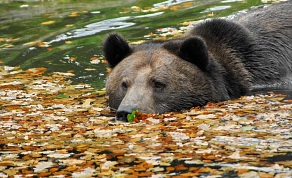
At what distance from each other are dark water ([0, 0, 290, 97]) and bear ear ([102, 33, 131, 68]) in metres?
1.85

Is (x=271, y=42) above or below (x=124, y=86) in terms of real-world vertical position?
above

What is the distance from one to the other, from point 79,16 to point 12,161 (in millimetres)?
12002

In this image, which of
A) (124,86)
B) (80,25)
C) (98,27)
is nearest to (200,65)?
(124,86)

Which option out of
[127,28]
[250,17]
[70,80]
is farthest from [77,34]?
[250,17]

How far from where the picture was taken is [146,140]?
8.73 meters

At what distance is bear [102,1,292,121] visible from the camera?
34.4ft

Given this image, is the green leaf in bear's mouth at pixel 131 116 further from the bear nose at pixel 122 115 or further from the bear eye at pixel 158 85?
the bear eye at pixel 158 85

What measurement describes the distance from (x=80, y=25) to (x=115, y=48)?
739cm

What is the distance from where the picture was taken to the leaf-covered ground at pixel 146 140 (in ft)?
24.6

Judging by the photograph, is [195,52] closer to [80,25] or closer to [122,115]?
[122,115]

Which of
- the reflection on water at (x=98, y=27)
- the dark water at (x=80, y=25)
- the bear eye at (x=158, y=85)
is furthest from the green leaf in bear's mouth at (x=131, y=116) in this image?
the reflection on water at (x=98, y=27)

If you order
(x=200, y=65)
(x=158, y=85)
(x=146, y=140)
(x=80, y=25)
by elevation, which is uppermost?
(x=80, y=25)

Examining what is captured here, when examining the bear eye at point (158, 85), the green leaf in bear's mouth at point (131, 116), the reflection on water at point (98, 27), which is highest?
the reflection on water at point (98, 27)

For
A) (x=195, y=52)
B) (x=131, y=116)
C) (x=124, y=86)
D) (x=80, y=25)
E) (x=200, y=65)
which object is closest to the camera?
Answer: (x=131, y=116)
